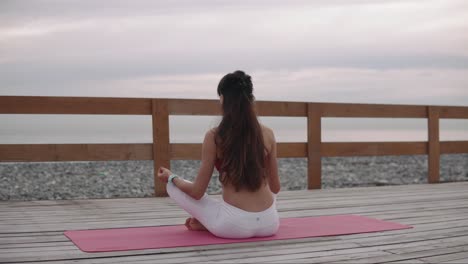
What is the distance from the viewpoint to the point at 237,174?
3.87 meters

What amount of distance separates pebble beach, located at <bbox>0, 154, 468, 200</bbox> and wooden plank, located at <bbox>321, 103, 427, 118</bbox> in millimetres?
6133

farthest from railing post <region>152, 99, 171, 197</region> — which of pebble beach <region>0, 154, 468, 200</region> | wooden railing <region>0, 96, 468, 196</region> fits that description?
pebble beach <region>0, 154, 468, 200</region>

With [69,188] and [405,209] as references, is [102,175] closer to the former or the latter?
[69,188]

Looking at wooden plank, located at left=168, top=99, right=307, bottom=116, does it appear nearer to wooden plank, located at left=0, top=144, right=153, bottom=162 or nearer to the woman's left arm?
wooden plank, located at left=0, top=144, right=153, bottom=162

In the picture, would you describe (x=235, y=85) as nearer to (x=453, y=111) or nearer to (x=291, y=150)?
(x=291, y=150)

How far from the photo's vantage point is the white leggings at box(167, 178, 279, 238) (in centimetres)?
396

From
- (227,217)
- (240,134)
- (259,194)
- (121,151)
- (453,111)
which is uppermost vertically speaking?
(453,111)

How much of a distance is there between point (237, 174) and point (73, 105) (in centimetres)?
313

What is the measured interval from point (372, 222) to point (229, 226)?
1.36 m

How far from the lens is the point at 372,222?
15.8ft

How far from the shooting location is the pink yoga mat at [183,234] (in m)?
3.86

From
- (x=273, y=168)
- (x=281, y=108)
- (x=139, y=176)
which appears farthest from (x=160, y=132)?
(x=139, y=176)

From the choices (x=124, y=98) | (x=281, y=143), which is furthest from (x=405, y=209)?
(x=124, y=98)

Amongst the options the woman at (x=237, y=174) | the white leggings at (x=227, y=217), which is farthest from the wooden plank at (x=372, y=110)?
the white leggings at (x=227, y=217)
